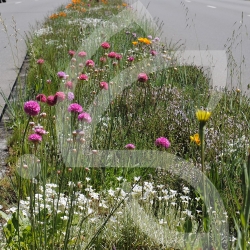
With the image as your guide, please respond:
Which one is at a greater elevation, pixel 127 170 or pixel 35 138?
pixel 35 138

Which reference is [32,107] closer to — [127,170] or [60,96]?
[60,96]

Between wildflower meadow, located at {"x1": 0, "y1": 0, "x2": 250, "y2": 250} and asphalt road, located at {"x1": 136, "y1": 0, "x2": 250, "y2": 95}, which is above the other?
wildflower meadow, located at {"x1": 0, "y1": 0, "x2": 250, "y2": 250}

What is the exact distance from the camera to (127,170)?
3.56 metres

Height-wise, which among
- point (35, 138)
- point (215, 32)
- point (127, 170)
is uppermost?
point (35, 138)

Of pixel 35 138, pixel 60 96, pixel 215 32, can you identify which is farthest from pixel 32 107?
pixel 215 32

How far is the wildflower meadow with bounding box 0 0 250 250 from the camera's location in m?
2.50

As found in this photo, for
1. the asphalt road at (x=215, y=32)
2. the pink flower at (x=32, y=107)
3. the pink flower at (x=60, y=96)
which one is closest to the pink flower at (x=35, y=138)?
the pink flower at (x=32, y=107)

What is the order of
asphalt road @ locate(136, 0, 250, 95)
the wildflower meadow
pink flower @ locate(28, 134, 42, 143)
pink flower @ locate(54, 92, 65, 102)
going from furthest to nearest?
asphalt road @ locate(136, 0, 250, 95) < pink flower @ locate(54, 92, 65, 102) < the wildflower meadow < pink flower @ locate(28, 134, 42, 143)

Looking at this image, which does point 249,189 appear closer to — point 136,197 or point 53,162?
point 136,197

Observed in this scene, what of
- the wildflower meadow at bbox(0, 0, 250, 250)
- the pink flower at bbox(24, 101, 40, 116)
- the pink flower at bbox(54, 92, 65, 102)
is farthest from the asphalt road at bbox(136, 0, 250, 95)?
the pink flower at bbox(24, 101, 40, 116)

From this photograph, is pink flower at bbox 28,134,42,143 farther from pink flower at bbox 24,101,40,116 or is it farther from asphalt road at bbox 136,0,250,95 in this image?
asphalt road at bbox 136,0,250,95

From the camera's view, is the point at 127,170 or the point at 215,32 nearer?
the point at 127,170

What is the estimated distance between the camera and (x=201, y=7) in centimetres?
2178

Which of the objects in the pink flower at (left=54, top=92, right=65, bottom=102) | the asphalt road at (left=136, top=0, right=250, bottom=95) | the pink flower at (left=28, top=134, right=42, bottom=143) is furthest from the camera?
the asphalt road at (left=136, top=0, right=250, bottom=95)
